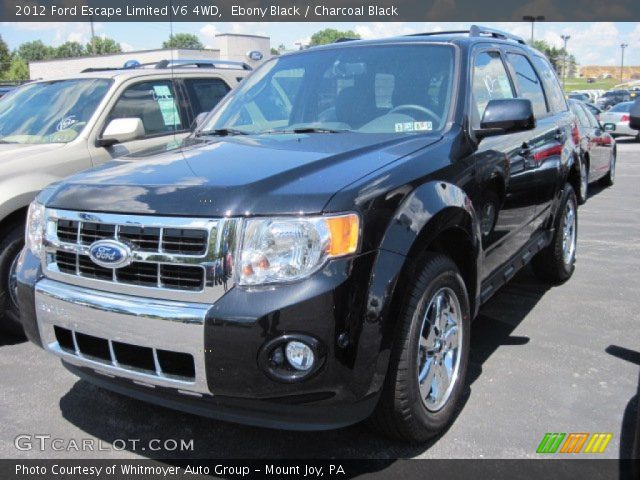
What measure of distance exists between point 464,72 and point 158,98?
11.0 ft

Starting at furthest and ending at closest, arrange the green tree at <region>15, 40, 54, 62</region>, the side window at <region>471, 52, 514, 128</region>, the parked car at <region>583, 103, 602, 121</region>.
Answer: the green tree at <region>15, 40, 54, 62</region> < the parked car at <region>583, 103, 602, 121</region> < the side window at <region>471, 52, 514, 128</region>

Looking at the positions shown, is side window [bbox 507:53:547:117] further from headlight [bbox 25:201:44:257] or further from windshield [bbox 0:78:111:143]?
windshield [bbox 0:78:111:143]

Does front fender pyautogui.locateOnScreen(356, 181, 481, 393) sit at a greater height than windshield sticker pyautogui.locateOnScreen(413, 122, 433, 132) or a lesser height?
lesser

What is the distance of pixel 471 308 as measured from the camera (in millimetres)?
3438

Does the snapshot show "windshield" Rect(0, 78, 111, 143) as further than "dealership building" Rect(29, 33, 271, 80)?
No

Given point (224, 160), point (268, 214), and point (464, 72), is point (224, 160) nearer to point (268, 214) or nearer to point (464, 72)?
point (268, 214)

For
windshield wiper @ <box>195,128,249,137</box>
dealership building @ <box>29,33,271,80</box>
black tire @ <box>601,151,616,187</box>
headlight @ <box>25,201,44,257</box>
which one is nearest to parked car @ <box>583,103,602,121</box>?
black tire @ <box>601,151,616,187</box>

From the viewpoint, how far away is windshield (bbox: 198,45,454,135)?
3.60 metres

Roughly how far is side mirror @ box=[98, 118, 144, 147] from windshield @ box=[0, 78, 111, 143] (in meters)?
0.22

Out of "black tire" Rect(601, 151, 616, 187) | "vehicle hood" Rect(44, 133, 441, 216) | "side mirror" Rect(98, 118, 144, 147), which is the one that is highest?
"side mirror" Rect(98, 118, 144, 147)

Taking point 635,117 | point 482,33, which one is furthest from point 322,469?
point 482,33

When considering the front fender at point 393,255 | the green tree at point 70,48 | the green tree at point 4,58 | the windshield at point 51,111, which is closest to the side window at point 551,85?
the front fender at point 393,255

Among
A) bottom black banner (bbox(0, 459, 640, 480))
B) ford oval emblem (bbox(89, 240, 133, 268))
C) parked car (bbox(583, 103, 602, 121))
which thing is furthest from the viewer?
parked car (bbox(583, 103, 602, 121))

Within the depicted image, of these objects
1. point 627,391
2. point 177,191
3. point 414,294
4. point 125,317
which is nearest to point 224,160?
point 177,191
